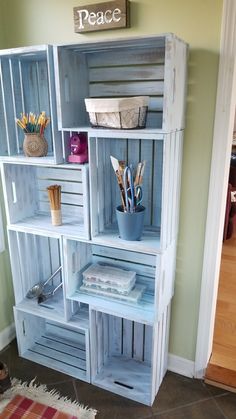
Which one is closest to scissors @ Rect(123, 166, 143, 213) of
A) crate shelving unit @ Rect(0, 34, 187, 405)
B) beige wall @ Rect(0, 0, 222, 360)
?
crate shelving unit @ Rect(0, 34, 187, 405)

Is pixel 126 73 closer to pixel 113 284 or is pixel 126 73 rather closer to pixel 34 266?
pixel 113 284

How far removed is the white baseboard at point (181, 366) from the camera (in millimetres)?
1852

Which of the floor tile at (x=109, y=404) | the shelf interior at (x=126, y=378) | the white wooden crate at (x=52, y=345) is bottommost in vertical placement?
the floor tile at (x=109, y=404)

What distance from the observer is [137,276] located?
5.99ft

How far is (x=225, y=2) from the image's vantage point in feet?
4.25

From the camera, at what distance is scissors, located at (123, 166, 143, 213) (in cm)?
144

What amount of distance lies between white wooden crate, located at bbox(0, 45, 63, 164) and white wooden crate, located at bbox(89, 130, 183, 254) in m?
0.20

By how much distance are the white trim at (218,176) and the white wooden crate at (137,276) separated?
18 cm

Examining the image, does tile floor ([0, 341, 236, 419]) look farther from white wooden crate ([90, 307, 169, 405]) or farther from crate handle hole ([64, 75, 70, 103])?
crate handle hole ([64, 75, 70, 103])

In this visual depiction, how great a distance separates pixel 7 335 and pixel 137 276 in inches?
37.5

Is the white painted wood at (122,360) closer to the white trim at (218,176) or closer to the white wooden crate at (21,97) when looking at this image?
the white trim at (218,176)

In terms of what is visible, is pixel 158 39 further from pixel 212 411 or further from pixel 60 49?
pixel 212 411

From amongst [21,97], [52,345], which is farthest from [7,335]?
→ [21,97]

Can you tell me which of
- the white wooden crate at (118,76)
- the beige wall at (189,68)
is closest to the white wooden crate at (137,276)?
the beige wall at (189,68)
